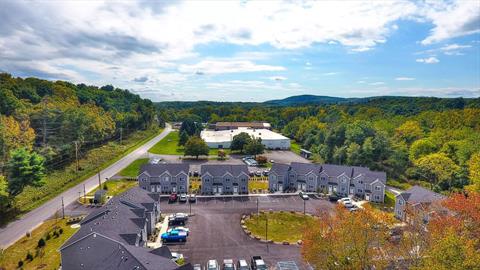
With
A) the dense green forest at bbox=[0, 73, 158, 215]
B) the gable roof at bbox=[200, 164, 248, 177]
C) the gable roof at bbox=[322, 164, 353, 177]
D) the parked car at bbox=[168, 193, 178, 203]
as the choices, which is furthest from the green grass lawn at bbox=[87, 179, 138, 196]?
the gable roof at bbox=[322, 164, 353, 177]

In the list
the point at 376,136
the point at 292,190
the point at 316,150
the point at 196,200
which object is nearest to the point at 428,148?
the point at 376,136

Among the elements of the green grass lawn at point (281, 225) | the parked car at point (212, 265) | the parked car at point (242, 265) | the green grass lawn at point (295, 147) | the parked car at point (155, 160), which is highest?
the parked car at point (155, 160)

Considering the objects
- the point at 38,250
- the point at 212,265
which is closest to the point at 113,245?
the point at 212,265

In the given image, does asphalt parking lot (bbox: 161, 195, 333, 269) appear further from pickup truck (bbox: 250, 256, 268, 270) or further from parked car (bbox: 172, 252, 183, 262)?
pickup truck (bbox: 250, 256, 268, 270)

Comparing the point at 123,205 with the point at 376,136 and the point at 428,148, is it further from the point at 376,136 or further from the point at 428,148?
the point at 428,148

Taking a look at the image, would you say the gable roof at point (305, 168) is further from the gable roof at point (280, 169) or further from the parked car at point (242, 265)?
the parked car at point (242, 265)

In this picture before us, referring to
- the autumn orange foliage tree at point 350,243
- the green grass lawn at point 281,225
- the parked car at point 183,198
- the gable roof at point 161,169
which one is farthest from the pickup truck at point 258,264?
Result: the gable roof at point 161,169
